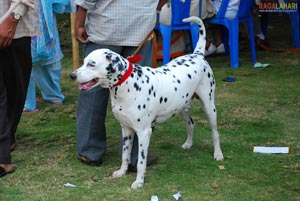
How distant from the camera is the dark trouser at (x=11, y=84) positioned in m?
4.71

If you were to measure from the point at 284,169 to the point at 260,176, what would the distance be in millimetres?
265

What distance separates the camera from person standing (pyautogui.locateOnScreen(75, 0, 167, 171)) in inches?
181

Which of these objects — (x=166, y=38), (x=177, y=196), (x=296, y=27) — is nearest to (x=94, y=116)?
(x=177, y=196)

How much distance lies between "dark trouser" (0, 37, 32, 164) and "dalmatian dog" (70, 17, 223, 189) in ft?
2.71

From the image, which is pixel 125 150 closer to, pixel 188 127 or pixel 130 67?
pixel 130 67

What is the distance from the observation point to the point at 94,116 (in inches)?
193

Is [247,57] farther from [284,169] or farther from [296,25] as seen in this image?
[284,169]

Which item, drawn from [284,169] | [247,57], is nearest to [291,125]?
[284,169]

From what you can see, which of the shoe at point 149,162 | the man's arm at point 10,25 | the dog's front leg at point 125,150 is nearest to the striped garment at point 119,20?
the man's arm at point 10,25

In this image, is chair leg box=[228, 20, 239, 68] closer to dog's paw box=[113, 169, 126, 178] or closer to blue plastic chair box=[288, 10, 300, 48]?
blue plastic chair box=[288, 10, 300, 48]

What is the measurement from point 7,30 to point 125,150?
4.06 ft

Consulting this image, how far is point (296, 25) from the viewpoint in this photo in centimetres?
939

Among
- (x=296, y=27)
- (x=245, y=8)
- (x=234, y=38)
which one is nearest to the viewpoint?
(x=234, y=38)

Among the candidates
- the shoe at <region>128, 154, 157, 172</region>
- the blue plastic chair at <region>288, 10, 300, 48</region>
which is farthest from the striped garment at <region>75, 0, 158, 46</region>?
the blue plastic chair at <region>288, 10, 300, 48</region>
